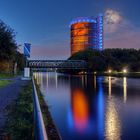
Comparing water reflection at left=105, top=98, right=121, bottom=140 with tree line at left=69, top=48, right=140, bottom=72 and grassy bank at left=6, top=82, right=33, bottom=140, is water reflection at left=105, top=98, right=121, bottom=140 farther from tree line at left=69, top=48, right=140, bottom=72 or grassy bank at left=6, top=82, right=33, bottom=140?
tree line at left=69, top=48, right=140, bottom=72

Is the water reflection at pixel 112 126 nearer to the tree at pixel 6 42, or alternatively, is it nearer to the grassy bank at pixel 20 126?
the grassy bank at pixel 20 126

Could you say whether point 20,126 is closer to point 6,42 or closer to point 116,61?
point 6,42

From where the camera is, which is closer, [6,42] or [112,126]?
[112,126]

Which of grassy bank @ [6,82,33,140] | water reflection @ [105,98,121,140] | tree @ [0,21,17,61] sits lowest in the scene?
water reflection @ [105,98,121,140]

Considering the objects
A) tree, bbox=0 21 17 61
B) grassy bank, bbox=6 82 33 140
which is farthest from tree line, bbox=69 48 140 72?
grassy bank, bbox=6 82 33 140

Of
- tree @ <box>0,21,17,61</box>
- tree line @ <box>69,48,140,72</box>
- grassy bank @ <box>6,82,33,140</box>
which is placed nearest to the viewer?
grassy bank @ <box>6,82,33,140</box>

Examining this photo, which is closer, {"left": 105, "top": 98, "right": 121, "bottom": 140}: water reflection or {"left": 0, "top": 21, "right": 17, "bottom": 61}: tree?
{"left": 105, "top": 98, "right": 121, "bottom": 140}: water reflection

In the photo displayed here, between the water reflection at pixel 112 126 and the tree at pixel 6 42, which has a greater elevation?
the tree at pixel 6 42

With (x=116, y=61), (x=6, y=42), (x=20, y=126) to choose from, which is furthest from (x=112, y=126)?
(x=116, y=61)

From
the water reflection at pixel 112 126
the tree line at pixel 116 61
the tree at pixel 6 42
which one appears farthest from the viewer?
the tree line at pixel 116 61

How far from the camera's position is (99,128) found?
13.2m

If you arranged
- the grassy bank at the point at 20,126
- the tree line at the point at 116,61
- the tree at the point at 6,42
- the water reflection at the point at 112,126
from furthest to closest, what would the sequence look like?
the tree line at the point at 116,61, the tree at the point at 6,42, the water reflection at the point at 112,126, the grassy bank at the point at 20,126

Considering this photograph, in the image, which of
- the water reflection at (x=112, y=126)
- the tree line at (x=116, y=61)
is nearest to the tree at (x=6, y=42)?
the water reflection at (x=112, y=126)

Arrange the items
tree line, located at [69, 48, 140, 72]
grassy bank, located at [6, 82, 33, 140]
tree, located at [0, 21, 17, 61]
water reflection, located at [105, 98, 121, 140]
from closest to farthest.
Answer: grassy bank, located at [6, 82, 33, 140]
water reflection, located at [105, 98, 121, 140]
tree, located at [0, 21, 17, 61]
tree line, located at [69, 48, 140, 72]
